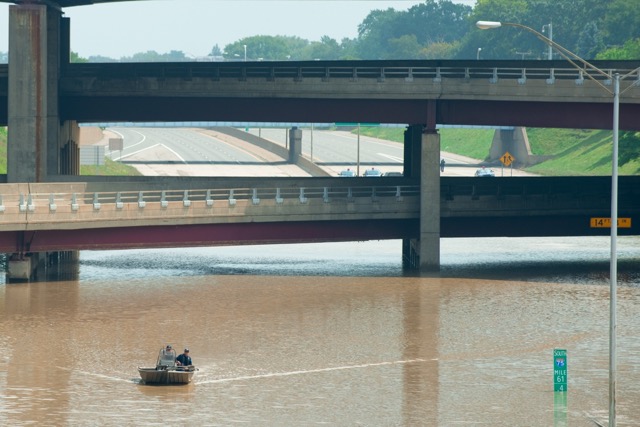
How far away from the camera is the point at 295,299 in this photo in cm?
6688

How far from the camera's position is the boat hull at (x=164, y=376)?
45125 mm

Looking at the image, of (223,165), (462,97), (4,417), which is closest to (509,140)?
(223,165)

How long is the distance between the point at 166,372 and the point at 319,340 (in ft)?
37.5

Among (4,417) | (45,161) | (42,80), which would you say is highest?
(42,80)

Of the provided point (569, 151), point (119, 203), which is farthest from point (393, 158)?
point (119, 203)

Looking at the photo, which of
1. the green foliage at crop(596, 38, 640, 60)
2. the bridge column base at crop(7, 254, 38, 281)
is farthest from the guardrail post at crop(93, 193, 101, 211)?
the green foliage at crop(596, 38, 640, 60)

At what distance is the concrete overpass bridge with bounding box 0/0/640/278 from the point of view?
7750 centimetres

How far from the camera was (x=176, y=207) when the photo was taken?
72125 millimetres

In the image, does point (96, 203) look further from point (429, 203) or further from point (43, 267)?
point (429, 203)

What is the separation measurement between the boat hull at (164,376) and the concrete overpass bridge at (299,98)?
34613mm

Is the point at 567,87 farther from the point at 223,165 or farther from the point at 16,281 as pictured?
the point at 223,165

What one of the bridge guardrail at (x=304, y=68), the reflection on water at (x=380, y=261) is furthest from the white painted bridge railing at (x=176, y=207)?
the bridge guardrail at (x=304, y=68)

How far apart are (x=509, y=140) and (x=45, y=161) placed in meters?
95.6

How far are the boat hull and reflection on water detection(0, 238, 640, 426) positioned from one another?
0.38 metres
